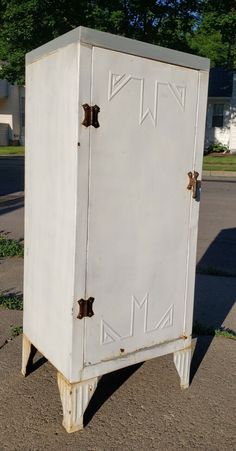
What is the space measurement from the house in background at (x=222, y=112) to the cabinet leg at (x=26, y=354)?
27863mm

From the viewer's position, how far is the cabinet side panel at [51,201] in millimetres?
2326

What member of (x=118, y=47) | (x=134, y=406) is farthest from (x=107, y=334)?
(x=118, y=47)

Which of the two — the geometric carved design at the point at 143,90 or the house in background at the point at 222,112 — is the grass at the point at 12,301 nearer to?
the geometric carved design at the point at 143,90

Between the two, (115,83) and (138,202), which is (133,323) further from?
(115,83)

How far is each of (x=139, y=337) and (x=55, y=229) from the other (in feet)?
2.58

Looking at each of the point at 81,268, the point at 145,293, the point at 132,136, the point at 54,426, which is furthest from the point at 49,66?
the point at 54,426

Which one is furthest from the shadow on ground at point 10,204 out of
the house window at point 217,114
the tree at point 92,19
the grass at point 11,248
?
the house window at point 217,114

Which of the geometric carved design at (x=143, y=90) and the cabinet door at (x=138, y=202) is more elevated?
the geometric carved design at (x=143, y=90)

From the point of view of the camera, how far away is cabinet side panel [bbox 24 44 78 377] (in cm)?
233

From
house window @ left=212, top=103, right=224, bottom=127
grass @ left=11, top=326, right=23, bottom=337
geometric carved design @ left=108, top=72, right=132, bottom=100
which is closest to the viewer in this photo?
geometric carved design @ left=108, top=72, right=132, bottom=100

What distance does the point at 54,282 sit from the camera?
257 cm

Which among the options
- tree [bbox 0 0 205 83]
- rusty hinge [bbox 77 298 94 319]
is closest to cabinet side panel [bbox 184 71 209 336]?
rusty hinge [bbox 77 298 94 319]

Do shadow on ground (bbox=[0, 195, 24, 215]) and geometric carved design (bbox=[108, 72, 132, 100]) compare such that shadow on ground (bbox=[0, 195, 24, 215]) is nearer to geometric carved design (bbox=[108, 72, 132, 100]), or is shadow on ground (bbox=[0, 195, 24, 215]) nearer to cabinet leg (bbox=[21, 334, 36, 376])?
cabinet leg (bbox=[21, 334, 36, 376])

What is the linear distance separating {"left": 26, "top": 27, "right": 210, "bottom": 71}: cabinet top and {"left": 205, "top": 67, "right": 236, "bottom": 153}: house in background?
91.1 ft
